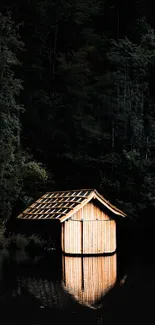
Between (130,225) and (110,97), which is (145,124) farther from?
(130,225)

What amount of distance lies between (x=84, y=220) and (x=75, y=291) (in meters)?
12.4

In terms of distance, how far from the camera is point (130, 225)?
4925cm

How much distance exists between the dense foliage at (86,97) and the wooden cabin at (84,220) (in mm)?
12003

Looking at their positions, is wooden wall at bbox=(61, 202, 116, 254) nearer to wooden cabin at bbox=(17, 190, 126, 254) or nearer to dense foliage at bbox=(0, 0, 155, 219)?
wooden cabin at bbox=(17, 190, 126, 254)

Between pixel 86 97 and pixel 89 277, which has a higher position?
pixel 86 97

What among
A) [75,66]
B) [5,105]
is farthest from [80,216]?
[75,66]

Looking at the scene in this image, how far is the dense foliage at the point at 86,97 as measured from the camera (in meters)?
51.8

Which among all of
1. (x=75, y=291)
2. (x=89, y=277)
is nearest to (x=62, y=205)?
(x=89, y=277)

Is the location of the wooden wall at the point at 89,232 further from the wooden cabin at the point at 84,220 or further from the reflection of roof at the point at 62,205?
the reflection of roof at the point at 62,205

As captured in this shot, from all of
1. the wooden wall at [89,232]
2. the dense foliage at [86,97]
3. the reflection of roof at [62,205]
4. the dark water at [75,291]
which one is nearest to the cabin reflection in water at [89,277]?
the dark water at [75,291]

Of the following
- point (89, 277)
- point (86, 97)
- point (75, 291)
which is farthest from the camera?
point (86, 97)

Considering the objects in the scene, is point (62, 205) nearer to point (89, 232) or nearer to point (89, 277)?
point (89, 232)

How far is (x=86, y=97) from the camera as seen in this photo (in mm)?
56375

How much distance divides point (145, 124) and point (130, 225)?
9.03 m
